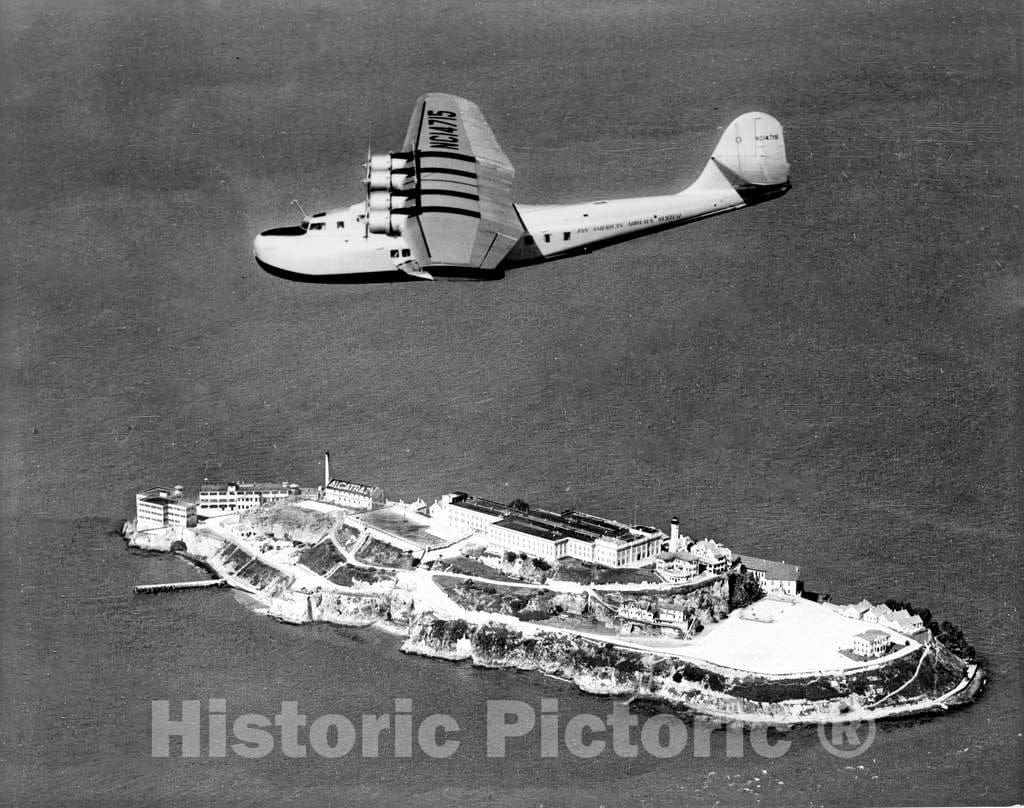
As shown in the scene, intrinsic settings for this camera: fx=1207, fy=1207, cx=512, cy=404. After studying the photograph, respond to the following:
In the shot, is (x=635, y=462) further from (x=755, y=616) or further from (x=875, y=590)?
(x=875, y=590)

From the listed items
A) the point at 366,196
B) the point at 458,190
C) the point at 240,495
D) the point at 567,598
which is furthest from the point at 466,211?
the point at 567,598

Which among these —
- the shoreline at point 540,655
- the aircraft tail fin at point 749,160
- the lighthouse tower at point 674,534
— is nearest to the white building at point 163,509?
the shoreline at point 540,655

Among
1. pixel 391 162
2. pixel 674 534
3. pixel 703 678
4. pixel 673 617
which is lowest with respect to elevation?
pixel 703 678

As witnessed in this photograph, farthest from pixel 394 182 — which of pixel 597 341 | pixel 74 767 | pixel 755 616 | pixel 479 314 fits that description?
pixel 74 767

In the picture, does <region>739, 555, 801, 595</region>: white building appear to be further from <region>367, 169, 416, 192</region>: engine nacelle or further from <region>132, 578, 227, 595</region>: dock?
<region>132, 578, 227, 595</region>: dock

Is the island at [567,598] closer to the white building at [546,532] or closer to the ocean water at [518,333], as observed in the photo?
the white building at [546,532]

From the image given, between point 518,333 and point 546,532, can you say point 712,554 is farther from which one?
point 518,333
